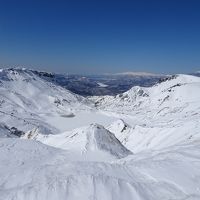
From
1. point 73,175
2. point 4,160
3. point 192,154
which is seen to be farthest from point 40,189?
point 4,160

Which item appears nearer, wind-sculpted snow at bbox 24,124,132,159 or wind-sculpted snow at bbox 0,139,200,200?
wind-sculpted snow at bbox 0,139,200,200

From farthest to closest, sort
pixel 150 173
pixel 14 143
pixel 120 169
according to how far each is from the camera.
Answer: pixel 14 143 < pixel 120 169 < pixel 150 173

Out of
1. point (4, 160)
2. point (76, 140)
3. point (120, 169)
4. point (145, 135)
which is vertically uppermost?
point (120, 169)

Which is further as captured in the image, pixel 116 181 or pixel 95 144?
pixel 95 144

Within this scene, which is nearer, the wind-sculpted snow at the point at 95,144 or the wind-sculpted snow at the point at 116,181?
the wind-sculpted snow at the point at 116,181

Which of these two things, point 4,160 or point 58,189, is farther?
point 4,160

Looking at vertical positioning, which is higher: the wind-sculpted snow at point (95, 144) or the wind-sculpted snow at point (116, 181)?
the wind-sculpted snow at point (116, 181)

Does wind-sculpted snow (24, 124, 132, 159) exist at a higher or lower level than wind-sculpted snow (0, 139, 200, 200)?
lower

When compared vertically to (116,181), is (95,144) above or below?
Answer: below

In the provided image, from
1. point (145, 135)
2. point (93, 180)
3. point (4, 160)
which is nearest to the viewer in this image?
point (93, 180)

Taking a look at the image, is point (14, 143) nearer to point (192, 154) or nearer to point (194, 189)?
point (192, 154)

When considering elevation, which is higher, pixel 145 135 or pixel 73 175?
pixel 73 175
